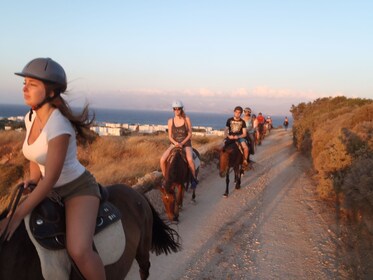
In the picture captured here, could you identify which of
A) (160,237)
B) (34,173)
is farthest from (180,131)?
(34,173)

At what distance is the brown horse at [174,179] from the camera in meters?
7.05

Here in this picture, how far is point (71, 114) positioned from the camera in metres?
2.91

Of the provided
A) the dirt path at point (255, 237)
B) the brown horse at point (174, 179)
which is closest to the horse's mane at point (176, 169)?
the brown horse at point (174, 179)

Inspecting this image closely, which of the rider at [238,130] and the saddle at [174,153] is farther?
the rider at [238,130]

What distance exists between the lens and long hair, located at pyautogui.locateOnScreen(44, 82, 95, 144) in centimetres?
284

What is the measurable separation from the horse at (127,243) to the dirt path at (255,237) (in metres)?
1.16

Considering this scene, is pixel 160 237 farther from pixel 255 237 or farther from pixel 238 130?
pixel 238 130

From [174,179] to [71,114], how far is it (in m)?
4.53

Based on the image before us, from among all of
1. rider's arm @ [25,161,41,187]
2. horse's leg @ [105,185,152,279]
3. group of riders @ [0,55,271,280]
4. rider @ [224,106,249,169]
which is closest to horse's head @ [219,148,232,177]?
rider @ [224,106,249,169]

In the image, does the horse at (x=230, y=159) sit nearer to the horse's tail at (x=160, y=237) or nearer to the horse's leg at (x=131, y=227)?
the horse's tail at (x=160, y=237)

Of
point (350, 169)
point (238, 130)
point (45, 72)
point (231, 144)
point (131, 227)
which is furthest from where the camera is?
point (238, 130)

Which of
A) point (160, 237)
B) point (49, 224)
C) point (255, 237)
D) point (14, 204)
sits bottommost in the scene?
point (255, 237)

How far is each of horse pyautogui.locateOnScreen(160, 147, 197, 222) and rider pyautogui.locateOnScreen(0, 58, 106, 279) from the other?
13.2ft

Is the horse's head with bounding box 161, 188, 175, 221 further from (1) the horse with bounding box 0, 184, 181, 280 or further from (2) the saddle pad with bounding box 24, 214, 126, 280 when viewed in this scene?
(2) the saddle pad with bounding box 24, 214, 126, 280
